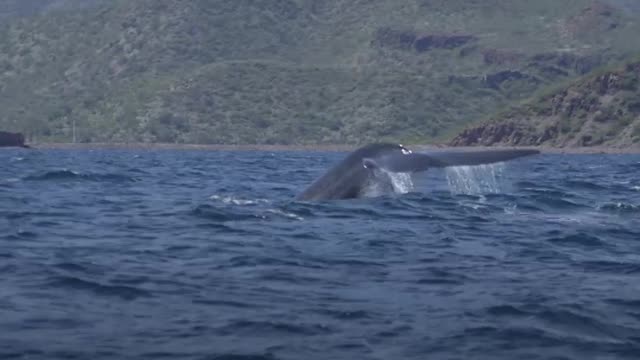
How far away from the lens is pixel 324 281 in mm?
14312

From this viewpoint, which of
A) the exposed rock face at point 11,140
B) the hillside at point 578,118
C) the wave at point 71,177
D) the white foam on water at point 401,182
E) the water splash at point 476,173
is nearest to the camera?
the water splash at point 476,173

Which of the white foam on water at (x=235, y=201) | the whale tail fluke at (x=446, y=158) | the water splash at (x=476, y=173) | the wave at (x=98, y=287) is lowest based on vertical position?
the white foam on water at (x=235, y=201)

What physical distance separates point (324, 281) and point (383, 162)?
6.75ft

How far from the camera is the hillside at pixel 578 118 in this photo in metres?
125

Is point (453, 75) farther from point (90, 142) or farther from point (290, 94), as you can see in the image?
point (90, 142)

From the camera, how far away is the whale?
47.8 feet

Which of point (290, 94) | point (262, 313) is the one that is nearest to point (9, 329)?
point (262, 313)

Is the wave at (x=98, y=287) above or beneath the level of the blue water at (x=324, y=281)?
above

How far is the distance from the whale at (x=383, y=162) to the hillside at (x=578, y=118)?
105734 millimetres

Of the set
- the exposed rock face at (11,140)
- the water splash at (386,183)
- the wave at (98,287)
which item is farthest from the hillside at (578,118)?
the wave at (98,287)

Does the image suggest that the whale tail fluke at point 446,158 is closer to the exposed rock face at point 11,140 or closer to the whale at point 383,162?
the whale at point 383,162

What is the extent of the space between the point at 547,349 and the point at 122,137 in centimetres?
16080

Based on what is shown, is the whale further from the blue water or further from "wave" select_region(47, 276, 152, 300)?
"wave" select_region(47, 276, 152, 300)

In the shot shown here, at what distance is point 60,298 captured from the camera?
13.2 meters
